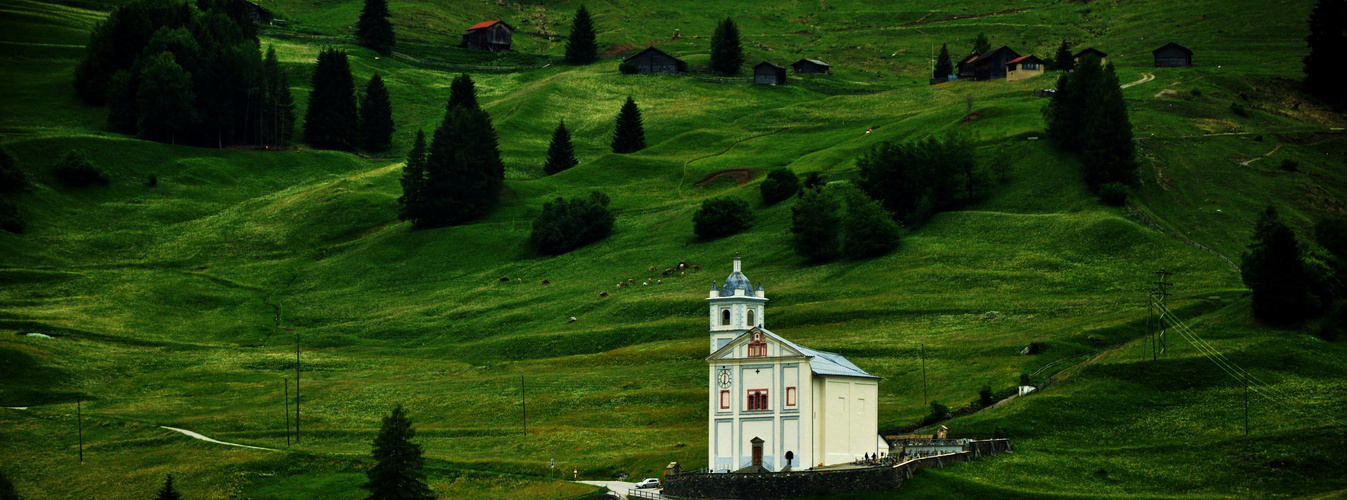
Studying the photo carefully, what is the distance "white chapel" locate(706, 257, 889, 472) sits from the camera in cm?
9100

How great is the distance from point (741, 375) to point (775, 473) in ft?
32.6

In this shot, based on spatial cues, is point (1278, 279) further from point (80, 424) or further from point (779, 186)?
point (80, 424)

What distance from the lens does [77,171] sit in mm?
183375

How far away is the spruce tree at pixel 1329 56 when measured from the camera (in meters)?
191

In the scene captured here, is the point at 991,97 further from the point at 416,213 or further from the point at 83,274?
the point at 83,274

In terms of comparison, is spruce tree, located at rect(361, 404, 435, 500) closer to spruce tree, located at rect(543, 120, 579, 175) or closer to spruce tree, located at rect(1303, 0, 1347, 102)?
spruce tree, located at rect(543, 120, 579, 175)

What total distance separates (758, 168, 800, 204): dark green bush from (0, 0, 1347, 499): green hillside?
166 inches

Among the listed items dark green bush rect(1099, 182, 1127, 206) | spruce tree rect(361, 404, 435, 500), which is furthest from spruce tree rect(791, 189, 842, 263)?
spruce tree rect(361, 404, 435, 500)

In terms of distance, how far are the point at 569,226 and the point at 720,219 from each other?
58.5 feet

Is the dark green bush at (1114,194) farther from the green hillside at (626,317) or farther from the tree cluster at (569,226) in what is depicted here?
the tree cluster at (569,226)

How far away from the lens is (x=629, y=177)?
630ft

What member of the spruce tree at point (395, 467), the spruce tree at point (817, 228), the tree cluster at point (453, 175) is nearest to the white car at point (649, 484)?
the spruce tree at point (395, 467)

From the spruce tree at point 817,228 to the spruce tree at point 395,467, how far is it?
68700 millimetres

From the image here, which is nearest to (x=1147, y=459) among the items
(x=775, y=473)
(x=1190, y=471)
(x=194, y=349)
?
(x=1190, y=471)
